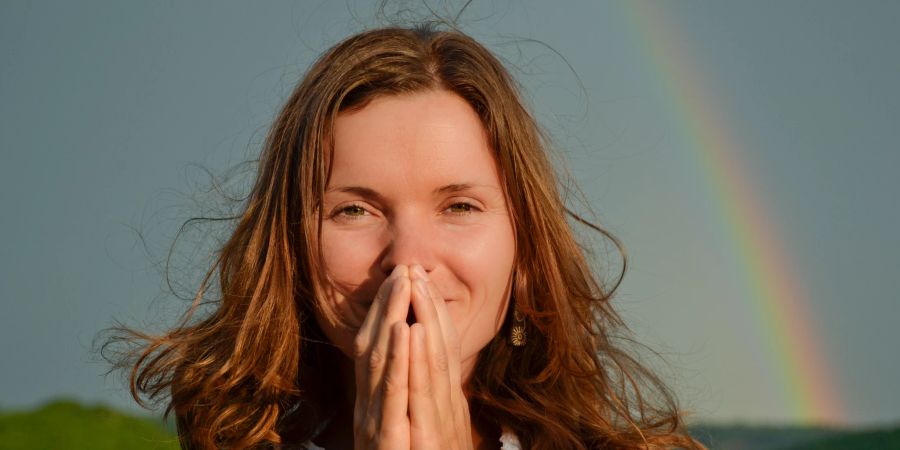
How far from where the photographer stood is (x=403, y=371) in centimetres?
278

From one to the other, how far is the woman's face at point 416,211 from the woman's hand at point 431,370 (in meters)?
0.13

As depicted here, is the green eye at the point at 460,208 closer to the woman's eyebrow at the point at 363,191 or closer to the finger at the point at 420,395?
the woman's eyebrow at the point at 363,191

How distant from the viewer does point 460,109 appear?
3252mm

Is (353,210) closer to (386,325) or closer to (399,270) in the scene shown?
(399,270)

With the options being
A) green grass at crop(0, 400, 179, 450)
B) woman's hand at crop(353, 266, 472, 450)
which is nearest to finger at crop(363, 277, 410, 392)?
woman's hand at crop(353, 266, 472, 450)

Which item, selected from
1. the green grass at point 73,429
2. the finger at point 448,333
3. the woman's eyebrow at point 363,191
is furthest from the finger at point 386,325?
the green grass at point 73,429

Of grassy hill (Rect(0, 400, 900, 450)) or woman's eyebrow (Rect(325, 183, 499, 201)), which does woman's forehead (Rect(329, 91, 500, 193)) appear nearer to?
woman's eyebrow (Rect(325, 183, 499, 201))

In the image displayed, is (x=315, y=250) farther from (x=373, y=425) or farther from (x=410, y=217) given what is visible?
(x=373, y=425)

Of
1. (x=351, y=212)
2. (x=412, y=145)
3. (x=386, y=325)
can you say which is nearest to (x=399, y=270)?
(x=386, y=325)

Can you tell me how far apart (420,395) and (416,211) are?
1.78ft

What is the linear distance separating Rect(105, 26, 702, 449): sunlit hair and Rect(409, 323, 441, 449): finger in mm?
429

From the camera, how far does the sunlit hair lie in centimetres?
327

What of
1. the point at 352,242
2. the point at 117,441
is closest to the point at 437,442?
the point at 352,242

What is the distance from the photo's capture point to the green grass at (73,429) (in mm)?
8758
